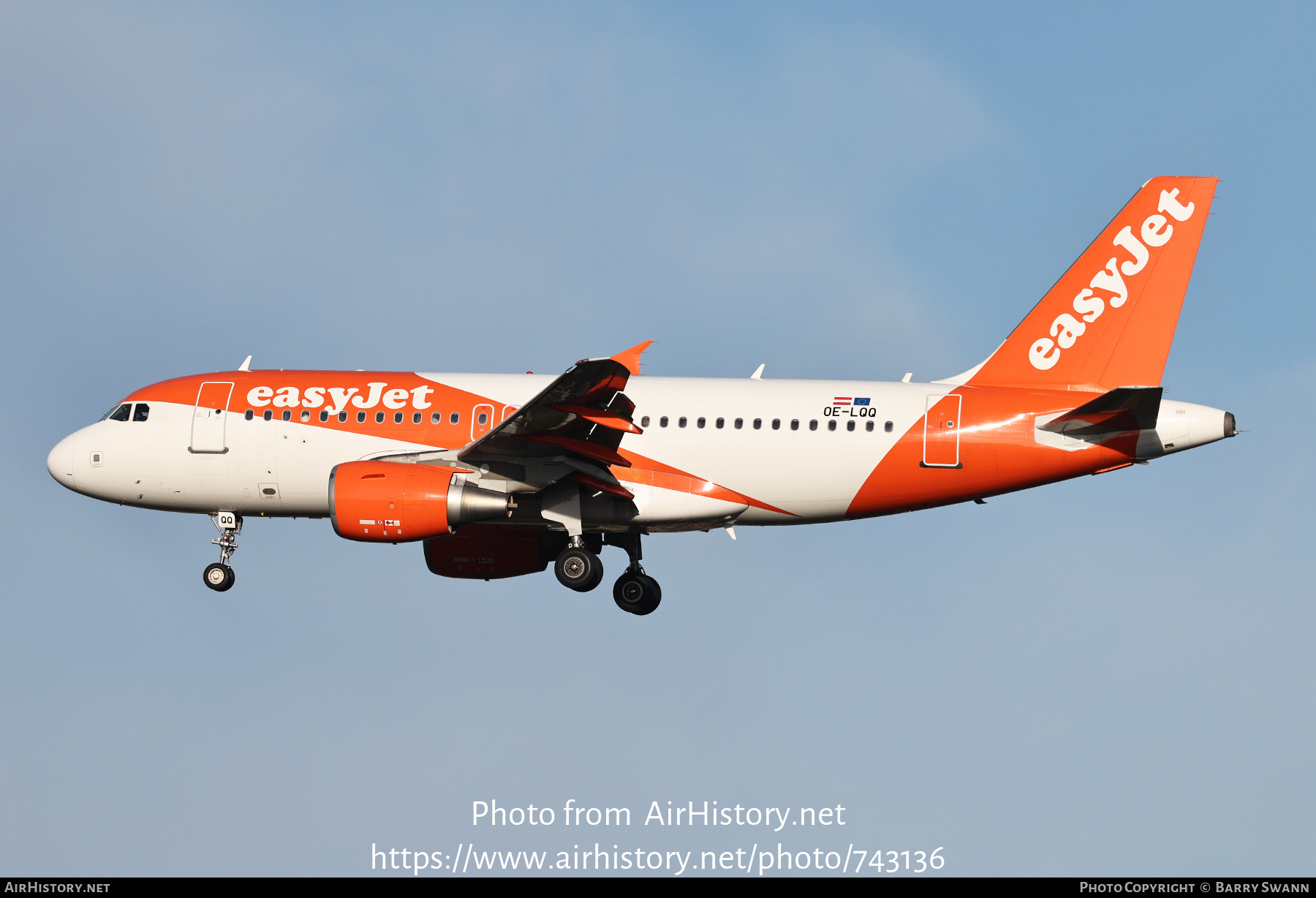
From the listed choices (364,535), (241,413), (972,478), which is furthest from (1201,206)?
(241,413)

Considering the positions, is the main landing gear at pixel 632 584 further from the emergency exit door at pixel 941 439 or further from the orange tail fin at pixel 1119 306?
the orange tail fin at pixel 1119 306

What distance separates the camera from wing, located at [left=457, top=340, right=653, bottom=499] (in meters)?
29.8

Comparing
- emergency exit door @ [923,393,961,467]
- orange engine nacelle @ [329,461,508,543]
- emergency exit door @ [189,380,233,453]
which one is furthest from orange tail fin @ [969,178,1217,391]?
emergency exit door @ [189,380,233,453]

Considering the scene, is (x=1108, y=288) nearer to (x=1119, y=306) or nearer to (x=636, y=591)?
(x=1119, y=306)

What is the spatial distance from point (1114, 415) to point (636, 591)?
1166cm

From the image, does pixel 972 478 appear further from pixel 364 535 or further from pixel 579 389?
pixel 364 535

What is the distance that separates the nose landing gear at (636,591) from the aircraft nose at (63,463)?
12.9 meters

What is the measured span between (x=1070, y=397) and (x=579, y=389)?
1090 cm

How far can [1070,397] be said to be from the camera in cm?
3303

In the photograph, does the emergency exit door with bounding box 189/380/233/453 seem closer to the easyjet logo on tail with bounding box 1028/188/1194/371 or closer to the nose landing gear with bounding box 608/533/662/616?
the nose landing gear with bounding box 608/533/662/616

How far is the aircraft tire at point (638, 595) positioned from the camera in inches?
1417

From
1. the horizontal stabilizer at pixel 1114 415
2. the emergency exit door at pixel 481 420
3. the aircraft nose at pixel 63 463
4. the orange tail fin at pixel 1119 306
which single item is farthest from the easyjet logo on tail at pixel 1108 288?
the aircraft nose at pixel 63 463

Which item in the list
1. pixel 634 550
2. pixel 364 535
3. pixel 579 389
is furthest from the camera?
pixel 634 550

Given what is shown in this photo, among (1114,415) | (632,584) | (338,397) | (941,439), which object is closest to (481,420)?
(338,397)
